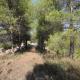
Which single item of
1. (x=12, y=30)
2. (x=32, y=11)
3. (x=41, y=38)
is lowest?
(x=41, y=38)

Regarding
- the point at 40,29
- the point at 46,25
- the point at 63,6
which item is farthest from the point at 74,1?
the point at 40,29

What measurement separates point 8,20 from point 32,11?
6.52m

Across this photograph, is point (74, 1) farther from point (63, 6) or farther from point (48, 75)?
point (48, 75)

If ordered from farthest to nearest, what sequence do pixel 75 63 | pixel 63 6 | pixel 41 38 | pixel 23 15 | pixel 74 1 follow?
pixel 41 38 → pixel 23 15 → pixel 63 6 → pixel 74 1 → pixel 75 63

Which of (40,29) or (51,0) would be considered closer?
(51,0)

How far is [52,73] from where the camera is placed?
476 inches

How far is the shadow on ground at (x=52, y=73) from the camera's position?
1161cm

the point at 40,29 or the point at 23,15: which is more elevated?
the point at 23,15

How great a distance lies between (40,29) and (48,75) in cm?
2369

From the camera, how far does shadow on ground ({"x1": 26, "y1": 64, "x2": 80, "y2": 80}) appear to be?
11.6 meters

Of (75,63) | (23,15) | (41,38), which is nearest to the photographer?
(75,63)

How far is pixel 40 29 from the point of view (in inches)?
1384

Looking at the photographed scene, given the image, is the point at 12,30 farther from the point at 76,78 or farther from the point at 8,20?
the point at 76,78

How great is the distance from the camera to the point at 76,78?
11.9 metres
